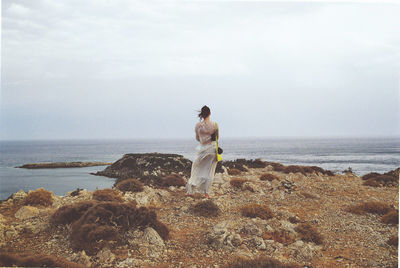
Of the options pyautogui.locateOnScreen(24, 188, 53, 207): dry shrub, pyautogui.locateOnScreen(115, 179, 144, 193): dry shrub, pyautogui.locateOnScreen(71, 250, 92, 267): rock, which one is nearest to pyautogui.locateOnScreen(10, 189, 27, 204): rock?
pyautogui.locateOnScreen(24, 188, 53, 207): dry shrub

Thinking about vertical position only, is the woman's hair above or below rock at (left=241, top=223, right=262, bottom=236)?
above

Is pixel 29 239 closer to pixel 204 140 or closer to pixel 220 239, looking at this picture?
pixel 220 239

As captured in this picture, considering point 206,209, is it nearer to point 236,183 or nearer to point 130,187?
point 130,187

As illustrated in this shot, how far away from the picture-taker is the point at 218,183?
13.4 m

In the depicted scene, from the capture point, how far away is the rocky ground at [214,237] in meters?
5.47

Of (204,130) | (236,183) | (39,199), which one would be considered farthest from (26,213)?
(236,183)

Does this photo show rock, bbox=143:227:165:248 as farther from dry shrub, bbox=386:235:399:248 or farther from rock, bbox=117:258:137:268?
dry shrub, bbox=386:235:399:248

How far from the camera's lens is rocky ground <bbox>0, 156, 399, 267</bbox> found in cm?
547

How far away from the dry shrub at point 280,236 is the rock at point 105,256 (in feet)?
12.9

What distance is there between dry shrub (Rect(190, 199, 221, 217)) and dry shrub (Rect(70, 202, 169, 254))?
7.12 ft

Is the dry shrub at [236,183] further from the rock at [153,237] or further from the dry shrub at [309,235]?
the rock at [153,237]

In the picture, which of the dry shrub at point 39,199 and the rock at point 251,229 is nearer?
the rock at point 251,229

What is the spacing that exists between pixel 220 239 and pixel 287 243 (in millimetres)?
1932

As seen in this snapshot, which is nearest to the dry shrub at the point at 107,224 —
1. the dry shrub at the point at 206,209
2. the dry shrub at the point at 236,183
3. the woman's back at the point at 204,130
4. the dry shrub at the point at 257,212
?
the dry shrub at the point at 206,209
